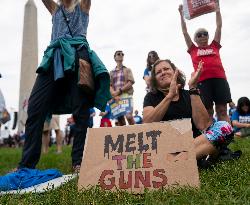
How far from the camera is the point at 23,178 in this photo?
10.3 feet

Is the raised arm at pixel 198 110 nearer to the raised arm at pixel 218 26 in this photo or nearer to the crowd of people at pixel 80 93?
the crowd of people at pixel 80 93

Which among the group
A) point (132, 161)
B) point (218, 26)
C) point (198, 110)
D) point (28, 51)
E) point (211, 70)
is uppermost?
point (28, 51)

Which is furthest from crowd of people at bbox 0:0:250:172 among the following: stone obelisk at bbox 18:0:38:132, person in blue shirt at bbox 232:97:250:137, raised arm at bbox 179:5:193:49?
stone obelisk at bbox 18:0:38:132

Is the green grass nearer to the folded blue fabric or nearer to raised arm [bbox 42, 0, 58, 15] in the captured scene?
the folded blue fabric

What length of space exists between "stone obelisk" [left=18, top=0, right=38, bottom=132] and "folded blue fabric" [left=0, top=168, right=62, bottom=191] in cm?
1684

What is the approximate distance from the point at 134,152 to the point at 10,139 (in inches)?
1128

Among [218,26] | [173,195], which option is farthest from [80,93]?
[218,26]

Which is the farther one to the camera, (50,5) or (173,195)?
(50,5)

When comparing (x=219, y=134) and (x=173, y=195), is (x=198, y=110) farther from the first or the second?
(x=173, y=195)

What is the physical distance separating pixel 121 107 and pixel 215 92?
219 cm

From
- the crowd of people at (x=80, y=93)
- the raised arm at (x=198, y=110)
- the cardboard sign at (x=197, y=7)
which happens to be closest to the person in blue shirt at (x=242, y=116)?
the cardboard sign at (x=197, y=7)

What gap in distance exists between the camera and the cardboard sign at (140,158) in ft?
7.81

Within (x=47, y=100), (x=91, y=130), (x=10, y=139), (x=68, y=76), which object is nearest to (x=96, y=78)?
(x=68, y=76)

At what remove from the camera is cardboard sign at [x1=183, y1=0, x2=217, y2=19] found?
484cm
